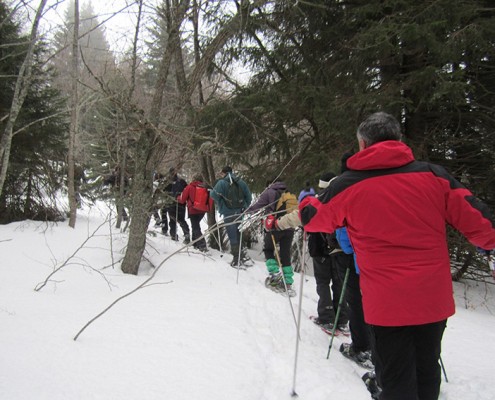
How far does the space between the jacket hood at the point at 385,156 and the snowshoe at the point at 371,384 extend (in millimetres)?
1872

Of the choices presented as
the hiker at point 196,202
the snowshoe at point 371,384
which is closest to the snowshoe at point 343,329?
the snowshoe at point 371,384

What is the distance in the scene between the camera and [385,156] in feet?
5.97

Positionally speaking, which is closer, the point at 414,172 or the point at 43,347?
the point at 414,172

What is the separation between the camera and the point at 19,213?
888cm

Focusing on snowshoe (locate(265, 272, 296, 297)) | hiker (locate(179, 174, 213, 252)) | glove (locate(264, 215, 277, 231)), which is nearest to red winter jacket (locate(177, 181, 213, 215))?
hiker (locate(179, 174, 213, 252))

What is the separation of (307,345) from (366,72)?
5125 millimetres

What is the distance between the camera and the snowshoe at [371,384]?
2656 mm

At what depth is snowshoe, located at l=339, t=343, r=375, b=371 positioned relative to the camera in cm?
320

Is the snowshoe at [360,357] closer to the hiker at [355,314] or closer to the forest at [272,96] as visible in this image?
the hiker at [355,314]

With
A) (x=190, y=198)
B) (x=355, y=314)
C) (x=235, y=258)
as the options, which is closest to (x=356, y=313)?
(x=355, y=314)

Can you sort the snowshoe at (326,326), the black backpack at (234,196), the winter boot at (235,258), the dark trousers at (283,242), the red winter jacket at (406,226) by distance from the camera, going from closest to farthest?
the red winter jacket at (406,226) → the snowshoe at (326,326) → the dark trousers at (283,242) → the winter boot at (235,258) → the black backpack at (234,196)

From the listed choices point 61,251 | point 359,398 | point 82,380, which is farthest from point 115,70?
point 359,398

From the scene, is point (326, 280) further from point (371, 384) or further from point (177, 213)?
point (177, 213)

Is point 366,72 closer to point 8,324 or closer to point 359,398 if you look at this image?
point 359,398
